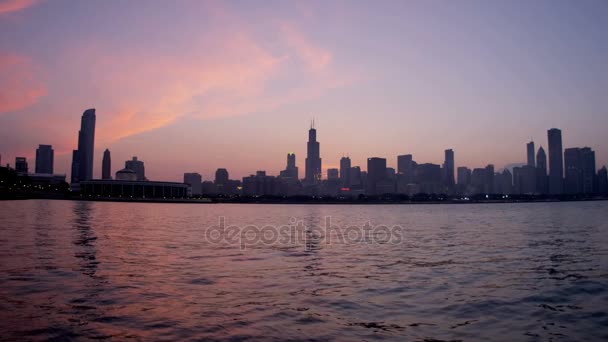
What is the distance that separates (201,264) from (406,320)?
59.2ft

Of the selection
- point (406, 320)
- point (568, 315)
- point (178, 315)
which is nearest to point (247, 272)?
point (178, 315)

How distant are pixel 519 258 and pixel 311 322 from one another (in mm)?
27394

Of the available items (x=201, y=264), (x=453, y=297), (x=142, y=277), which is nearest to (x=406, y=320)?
(x=453, y=297)

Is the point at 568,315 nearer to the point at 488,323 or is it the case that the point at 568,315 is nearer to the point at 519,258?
the point at 488,323

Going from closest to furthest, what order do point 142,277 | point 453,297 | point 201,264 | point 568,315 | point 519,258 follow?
1. point 568,315
2. point 453,297
3. point 142,277
4. point 201,264
5. point 519,258

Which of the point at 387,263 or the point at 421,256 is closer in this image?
the point at 387,263

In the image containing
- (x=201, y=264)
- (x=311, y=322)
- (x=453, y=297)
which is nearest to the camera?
(x=311, y=322)

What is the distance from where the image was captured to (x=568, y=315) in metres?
19.8

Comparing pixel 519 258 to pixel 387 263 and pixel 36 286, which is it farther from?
pixel 36 286

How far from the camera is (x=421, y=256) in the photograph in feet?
129

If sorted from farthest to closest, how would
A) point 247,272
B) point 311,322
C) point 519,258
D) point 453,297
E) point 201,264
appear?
point 519,258
point 201,264
point 247,272
point 453,297
point 311,322

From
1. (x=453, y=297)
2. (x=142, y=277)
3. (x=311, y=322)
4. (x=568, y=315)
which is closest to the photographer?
(x=311, y=322)

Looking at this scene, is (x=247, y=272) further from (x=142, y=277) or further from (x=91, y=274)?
(x=91, y=274)

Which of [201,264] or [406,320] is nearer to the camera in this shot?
[406,320]
